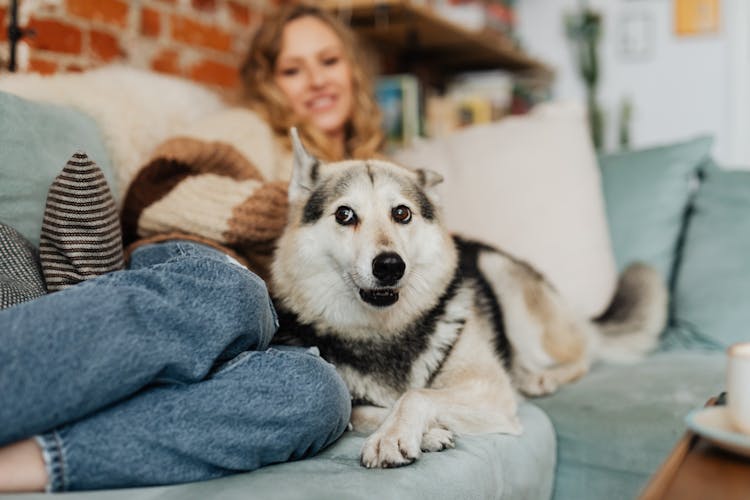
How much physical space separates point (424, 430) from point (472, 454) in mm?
84

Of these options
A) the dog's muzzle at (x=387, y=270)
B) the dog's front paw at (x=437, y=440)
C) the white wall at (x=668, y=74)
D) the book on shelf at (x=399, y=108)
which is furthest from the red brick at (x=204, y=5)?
the white wall at (x=668, y=74)

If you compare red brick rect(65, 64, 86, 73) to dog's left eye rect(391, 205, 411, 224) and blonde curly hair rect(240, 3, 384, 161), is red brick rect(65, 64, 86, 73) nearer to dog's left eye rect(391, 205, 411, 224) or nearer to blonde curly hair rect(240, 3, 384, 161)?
blonde curly hair rect(240, 3, 384, 161)

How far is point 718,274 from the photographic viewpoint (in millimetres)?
1906

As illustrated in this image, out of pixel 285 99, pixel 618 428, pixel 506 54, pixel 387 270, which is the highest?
pixel 506 54

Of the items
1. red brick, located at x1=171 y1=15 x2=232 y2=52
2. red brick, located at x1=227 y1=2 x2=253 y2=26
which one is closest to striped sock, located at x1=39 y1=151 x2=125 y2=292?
red brick, located at x1=171 y1=15 x2=232 y2=52

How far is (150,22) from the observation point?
2.05m

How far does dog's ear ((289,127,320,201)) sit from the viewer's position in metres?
1.37

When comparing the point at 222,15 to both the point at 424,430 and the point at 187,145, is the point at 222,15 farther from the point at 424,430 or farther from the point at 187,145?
the point at 424,430

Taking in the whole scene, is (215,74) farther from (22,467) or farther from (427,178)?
(22,467)

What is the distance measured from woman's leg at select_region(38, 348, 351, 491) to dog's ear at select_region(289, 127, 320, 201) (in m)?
0.51

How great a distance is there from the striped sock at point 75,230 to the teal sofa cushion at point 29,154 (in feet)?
0.46

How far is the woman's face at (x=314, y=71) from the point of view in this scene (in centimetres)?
211

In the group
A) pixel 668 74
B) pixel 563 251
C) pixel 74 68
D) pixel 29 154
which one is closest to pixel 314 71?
pixel 74 68

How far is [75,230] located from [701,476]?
3.05 ft
